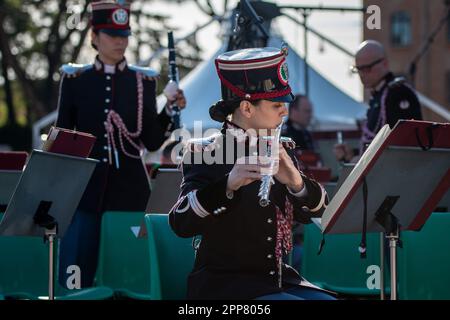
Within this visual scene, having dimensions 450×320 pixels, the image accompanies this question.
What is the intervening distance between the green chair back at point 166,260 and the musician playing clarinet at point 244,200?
46cm

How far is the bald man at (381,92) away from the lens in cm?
789

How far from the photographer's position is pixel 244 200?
4605 mm

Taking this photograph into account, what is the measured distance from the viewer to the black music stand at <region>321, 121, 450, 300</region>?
14.9ft

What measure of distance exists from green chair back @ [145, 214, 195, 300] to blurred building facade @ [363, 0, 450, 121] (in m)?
42.5

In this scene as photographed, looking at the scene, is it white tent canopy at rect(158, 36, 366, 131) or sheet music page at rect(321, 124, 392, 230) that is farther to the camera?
white tent canopy at rect(158, 36, 366, 131)

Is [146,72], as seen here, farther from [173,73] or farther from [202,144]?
[202,144]

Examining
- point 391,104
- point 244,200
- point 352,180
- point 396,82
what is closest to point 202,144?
point 244,200

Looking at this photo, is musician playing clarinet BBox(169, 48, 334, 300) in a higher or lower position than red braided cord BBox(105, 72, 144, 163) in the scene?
lower

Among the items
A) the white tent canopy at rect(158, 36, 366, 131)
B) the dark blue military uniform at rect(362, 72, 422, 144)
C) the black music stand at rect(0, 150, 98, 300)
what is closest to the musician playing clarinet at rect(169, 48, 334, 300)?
the black music stand at rect(0, 150, 98, 300)

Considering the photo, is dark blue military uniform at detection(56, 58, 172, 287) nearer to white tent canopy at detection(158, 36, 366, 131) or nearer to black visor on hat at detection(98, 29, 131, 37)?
black visor on hat at detection(98, 29, 131, 37)

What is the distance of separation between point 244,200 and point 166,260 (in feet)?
2.21

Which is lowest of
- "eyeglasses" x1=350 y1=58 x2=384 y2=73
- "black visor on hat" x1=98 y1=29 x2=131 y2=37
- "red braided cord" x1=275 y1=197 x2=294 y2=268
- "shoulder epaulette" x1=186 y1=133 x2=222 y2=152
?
"red braided cord" x1=275 y1=197 x2=294 y2=268

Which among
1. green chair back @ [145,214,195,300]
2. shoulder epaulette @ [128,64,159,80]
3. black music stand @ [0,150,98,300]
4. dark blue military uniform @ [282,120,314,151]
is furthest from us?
dark blue military uniform @ [282,120,314,151]
